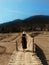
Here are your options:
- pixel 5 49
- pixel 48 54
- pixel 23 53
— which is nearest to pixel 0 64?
pixel 23 53

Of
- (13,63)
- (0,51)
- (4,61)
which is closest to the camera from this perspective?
(13,63)

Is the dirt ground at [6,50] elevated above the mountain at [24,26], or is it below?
below

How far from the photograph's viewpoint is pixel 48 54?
28422mm

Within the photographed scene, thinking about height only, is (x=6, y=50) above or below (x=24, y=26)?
below

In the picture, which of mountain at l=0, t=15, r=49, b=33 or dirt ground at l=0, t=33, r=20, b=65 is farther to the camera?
mountain at l=0, t=15, r=49, b=33

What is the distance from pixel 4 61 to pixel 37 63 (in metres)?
4.00

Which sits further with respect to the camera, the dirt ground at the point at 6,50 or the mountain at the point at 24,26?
the mountain at the point at 24,26

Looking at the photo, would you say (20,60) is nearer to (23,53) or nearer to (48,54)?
(23,53)

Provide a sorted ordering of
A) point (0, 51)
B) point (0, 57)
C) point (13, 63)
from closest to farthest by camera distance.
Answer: point (13, 63), point (0, 57), point (0, 51)

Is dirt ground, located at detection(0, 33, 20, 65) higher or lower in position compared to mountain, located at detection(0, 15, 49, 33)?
lower

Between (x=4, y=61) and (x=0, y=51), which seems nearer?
(x=4, y=61)

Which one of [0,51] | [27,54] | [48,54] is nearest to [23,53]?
[27,54]

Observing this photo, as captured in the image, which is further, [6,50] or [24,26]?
[24,26]

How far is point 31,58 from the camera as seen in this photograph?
23.3m
